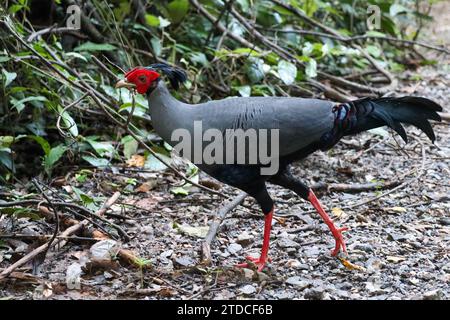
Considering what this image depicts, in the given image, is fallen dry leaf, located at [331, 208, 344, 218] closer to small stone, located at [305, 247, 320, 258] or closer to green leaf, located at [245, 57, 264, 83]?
small stone, located at [305, 247, 320, 258]

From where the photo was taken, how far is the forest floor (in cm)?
353

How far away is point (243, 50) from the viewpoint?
6.10m

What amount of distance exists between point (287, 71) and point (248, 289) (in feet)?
10.1

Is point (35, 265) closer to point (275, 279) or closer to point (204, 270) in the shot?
point (204, 270)

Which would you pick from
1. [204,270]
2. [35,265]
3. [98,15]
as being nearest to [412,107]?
[204,270]

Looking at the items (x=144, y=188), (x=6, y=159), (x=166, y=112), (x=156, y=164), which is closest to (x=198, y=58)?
(x=156, y=164)

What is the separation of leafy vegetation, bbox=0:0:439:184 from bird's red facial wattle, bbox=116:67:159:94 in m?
0.30

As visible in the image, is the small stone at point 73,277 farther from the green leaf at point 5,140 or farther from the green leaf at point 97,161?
the green leaf at point 97,161

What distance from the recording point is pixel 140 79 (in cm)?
369

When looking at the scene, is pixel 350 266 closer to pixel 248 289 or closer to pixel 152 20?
pixel 248 289

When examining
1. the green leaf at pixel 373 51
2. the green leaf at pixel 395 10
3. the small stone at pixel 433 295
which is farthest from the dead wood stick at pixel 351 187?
the green leaf at pixel 395 10

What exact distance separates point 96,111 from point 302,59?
2137mm

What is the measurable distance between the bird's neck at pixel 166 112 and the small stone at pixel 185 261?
723 mm

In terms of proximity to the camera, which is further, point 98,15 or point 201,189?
point 98,15
